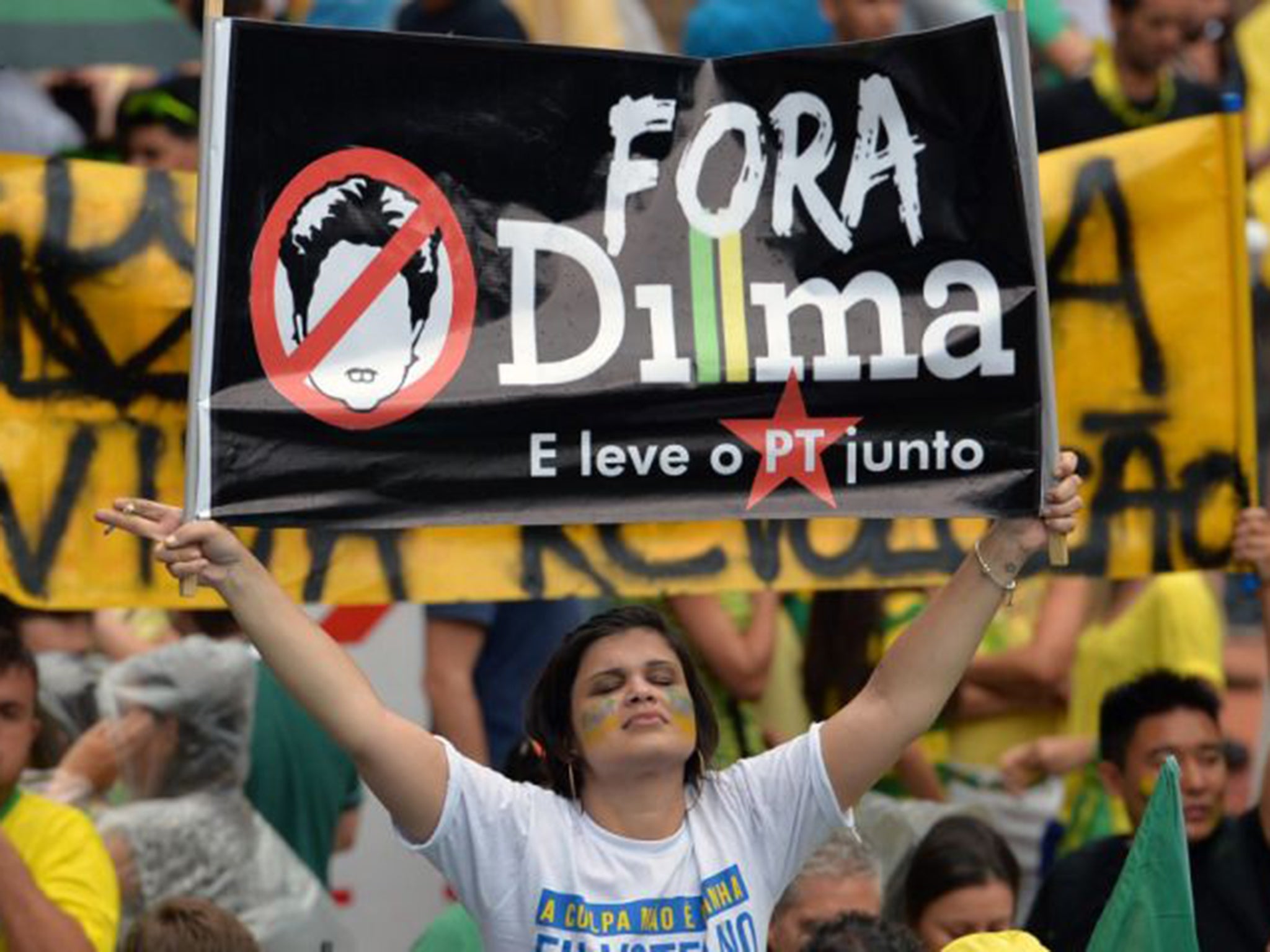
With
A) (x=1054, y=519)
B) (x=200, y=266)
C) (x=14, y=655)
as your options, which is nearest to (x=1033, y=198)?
(x=1054, y=519)

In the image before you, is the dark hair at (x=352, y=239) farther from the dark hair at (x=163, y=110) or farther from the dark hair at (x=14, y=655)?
the dark hair at (x=163, y=110)

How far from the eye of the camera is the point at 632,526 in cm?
606

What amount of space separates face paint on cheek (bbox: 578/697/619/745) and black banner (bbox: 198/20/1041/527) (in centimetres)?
40

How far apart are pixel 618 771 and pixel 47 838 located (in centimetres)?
178

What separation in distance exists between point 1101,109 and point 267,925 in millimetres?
2946

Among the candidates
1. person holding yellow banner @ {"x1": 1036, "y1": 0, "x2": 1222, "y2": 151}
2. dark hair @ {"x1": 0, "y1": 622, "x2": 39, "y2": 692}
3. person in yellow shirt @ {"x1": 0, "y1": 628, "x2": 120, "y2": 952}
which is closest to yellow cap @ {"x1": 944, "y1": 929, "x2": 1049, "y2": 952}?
person in yellow shirt @ {"x1": 0, "y1": 628, "x2": 120, "y2": 952}

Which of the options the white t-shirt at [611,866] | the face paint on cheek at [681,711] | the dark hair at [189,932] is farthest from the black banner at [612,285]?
the dark hair at [189,932]

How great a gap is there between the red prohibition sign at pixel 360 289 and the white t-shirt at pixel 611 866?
0.63 metres

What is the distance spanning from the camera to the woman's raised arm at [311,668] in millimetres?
4191

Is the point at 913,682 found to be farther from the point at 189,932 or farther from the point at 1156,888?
the point at 189,932

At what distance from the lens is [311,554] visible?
19.2 feet

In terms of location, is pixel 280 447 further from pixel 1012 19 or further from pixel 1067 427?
pixel 1067 427

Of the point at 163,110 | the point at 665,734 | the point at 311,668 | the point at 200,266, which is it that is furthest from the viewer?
the point at 163,110

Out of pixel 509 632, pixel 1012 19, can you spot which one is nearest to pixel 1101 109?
pixel 509 632
